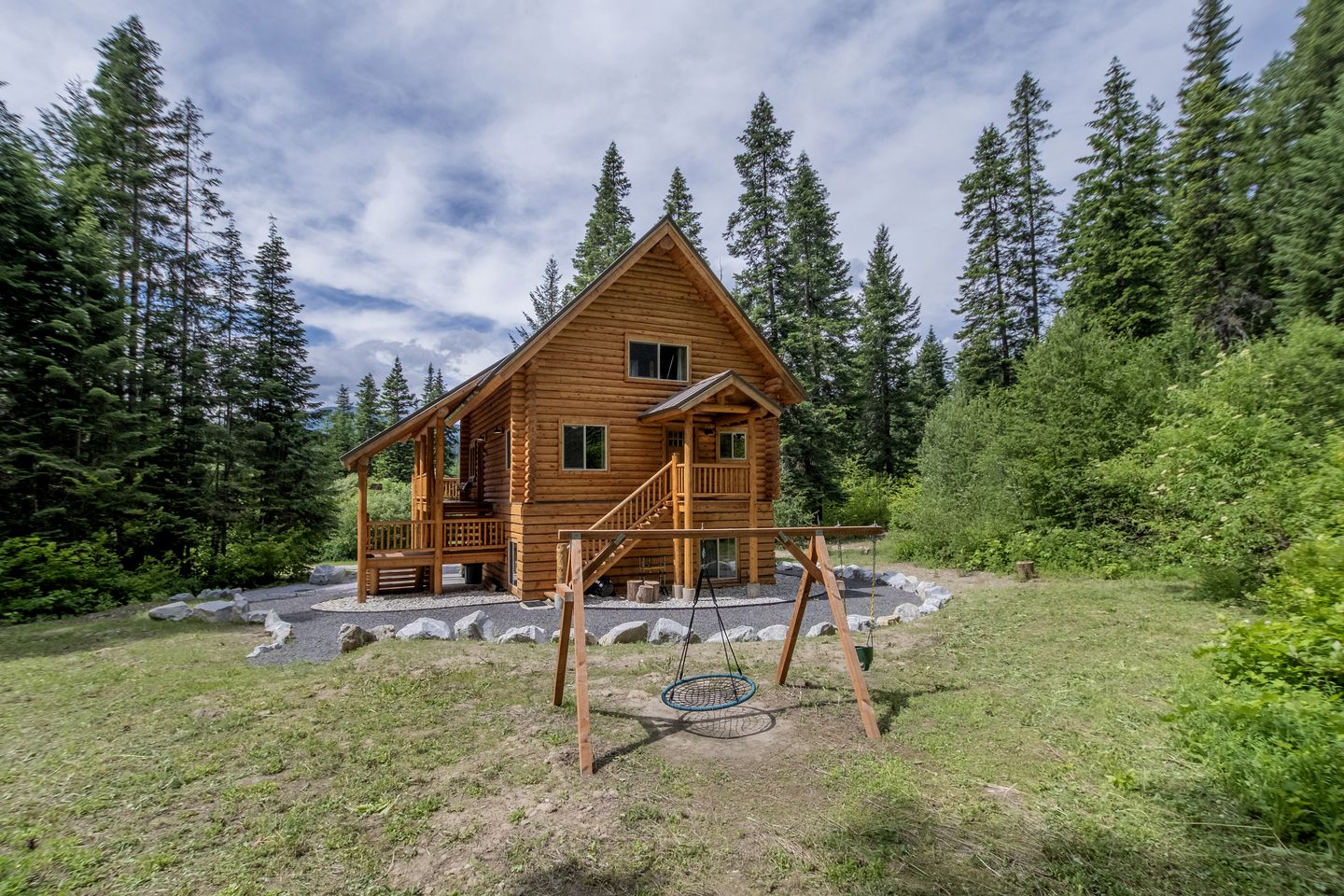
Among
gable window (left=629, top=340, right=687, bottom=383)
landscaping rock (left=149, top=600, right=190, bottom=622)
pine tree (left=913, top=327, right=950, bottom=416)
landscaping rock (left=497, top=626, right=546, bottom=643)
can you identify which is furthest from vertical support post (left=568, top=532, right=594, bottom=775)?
pine tree (left=913, top=327, right=950, bottom=416)

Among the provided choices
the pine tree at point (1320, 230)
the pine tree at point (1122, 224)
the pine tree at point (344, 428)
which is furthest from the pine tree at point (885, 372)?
the pine tree at point (344, 428)

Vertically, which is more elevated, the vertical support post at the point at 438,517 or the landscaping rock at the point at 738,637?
the vertical support post at the point at 438,517

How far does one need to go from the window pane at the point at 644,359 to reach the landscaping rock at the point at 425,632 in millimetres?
7865

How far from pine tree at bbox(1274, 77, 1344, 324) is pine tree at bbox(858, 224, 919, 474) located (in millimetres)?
20296

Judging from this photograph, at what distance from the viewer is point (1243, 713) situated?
4094 millimetres

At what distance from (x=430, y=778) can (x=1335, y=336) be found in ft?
53.5

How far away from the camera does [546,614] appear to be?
39.2 feet

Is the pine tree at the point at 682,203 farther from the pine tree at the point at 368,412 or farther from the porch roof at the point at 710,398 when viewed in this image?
the pine tree at the point at 368,412

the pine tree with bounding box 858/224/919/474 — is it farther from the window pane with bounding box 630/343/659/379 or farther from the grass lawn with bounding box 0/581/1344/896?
the grass lawn with bounding box 0/581/1344/896

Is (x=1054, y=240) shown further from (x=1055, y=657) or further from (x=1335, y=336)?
(x=1055, y=657)

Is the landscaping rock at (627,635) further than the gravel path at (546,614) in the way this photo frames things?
No

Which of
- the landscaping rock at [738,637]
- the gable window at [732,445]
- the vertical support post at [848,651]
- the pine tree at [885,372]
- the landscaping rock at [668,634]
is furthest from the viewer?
the pine tree at [885,372]

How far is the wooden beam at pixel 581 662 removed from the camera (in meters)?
4.42

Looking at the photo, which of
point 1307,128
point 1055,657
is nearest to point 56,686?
point 1055,657
